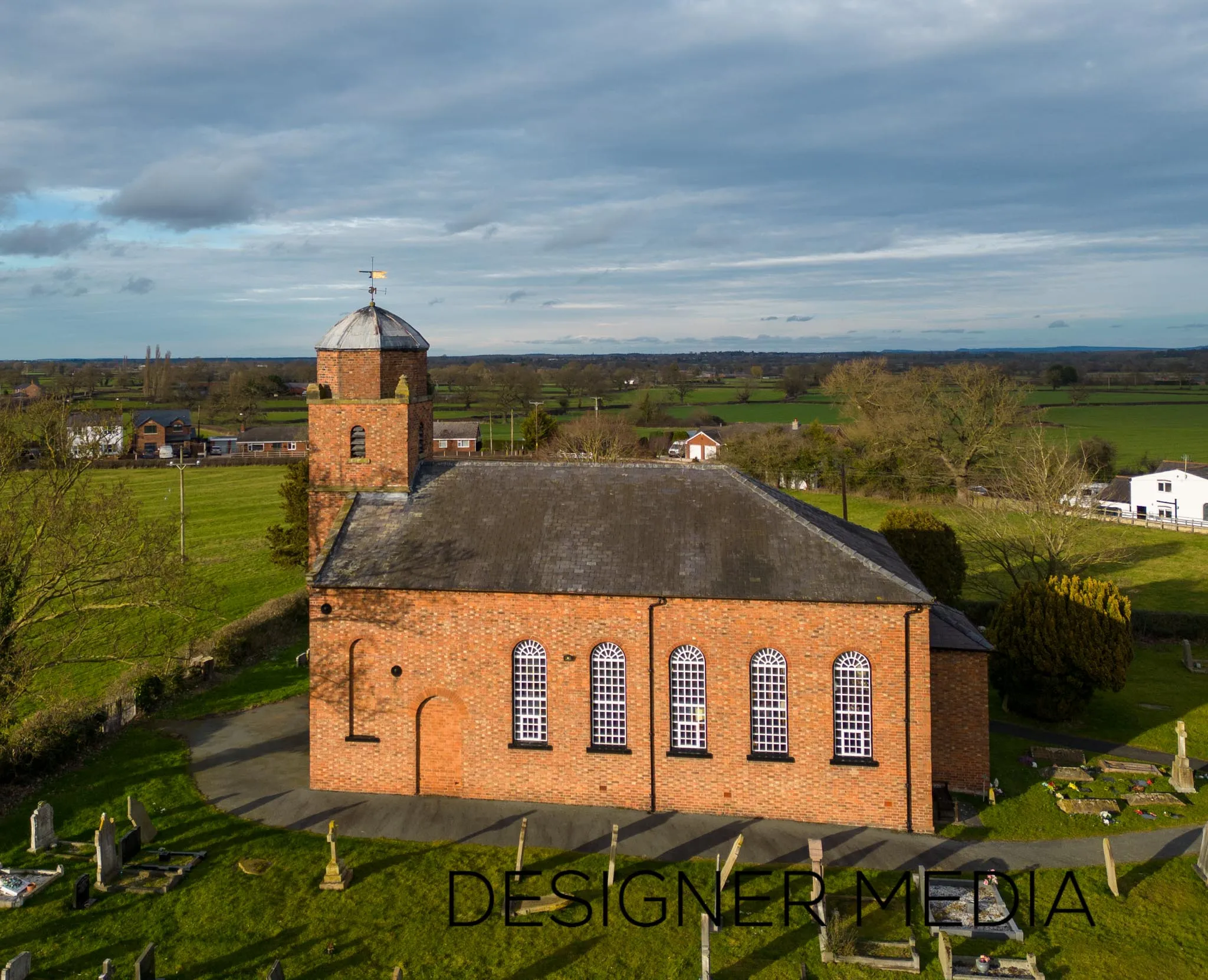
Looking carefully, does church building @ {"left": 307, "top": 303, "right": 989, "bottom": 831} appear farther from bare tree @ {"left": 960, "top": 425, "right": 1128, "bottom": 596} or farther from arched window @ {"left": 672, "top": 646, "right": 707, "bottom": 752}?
bare tree @ {"left": 960, "top": 425, "right": 1128, "bottom": 596}

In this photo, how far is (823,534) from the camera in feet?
79.6

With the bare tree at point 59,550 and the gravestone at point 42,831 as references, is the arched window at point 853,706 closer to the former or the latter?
the gravestone at point 42,831

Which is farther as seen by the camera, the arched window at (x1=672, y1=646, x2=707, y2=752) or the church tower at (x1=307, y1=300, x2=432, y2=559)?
the church tower at (x1=307, y1=300, x2=432, y2=559)

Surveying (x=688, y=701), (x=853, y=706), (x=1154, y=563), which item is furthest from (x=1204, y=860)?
(x=1154, y=563)

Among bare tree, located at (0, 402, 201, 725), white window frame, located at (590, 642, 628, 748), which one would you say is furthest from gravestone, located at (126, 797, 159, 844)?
white window frame, located at (590, 642, 628, 748)

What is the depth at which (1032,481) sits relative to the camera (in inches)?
1622

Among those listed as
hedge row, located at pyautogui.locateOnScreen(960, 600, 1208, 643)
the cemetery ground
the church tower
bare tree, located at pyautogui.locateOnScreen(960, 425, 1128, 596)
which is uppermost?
the church tower

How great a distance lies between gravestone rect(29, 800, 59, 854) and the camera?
69.4 ft

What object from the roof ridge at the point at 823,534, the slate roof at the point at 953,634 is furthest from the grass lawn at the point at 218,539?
the slate roof at the point at 953,634

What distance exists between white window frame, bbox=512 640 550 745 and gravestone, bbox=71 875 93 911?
10.2 meters

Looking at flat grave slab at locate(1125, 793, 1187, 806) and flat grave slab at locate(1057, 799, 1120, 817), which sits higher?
flat grave slab at locate(1057, 799, 1120, 817)

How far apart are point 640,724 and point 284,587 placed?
34905 millimetres

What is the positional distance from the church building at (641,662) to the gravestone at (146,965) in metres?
8.49

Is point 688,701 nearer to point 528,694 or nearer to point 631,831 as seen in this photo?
point 631,831
